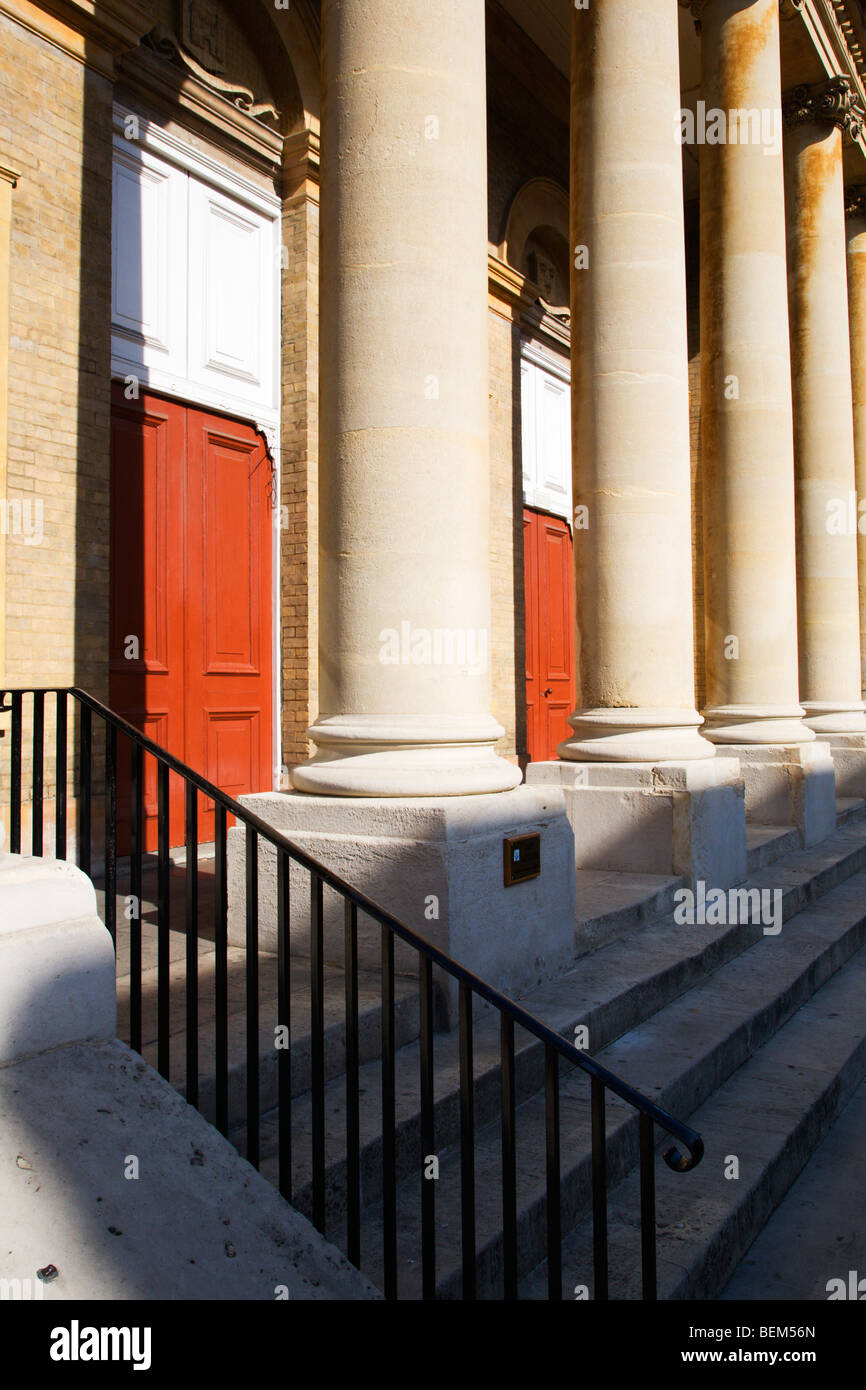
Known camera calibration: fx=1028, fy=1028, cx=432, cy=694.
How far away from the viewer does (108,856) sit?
331 centimetres

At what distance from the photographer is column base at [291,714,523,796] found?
4117 mm

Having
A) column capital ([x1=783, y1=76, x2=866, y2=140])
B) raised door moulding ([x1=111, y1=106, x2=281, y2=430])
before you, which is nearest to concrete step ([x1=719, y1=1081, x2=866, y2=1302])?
raised door moulding ([x1=111, y1=106, x2=281, y2=430])

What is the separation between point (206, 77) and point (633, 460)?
4634 mm

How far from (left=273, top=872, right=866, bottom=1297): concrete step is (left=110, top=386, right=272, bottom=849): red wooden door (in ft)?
13.1

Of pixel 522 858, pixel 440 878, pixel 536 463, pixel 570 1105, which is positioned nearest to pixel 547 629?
pixel 536 463

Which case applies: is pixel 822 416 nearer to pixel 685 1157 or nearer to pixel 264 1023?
pixel 264 1023

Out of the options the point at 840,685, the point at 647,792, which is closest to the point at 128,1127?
the point at 647,792

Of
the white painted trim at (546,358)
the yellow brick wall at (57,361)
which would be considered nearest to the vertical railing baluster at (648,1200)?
the yellow brick wall at (57,361)

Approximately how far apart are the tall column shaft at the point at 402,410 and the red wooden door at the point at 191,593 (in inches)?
132

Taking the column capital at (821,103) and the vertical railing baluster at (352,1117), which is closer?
the vertical railing baluster at (352,1117)

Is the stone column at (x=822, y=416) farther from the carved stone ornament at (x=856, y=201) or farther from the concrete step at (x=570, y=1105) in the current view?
the concrete step at (x=570, y=1105)

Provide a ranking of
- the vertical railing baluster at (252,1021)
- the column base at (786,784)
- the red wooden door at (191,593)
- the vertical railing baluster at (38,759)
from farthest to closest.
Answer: the column base at (786,784), the red wooden door at (191,593), the vertical railing baluster at (38,759), the vertical railing baluster at (252,1021)

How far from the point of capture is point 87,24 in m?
6.56

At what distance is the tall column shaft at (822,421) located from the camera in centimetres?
1066
